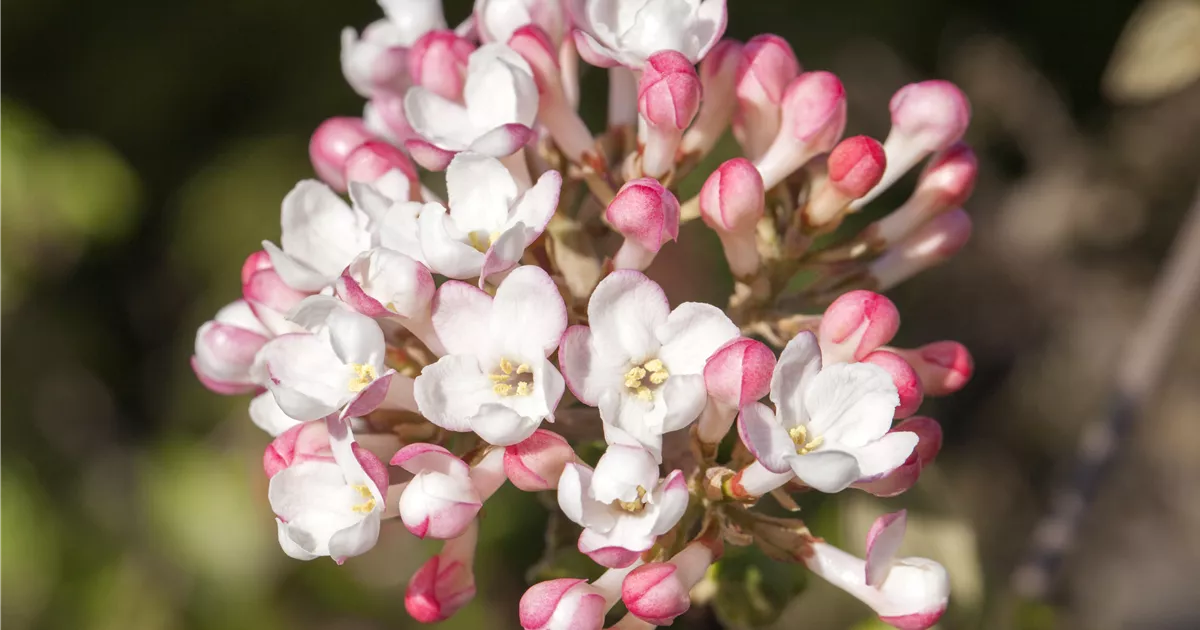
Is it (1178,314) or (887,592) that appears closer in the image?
(887,592)

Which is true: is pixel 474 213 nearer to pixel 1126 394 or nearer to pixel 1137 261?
pixel 1126 394

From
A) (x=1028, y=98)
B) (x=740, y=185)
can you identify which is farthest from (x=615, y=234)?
(x=1028, y=98)

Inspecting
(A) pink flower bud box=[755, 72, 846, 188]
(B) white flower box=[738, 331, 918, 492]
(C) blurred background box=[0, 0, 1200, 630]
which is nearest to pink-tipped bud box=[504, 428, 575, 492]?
(B) white flower box=[738, 331, 918, 492]

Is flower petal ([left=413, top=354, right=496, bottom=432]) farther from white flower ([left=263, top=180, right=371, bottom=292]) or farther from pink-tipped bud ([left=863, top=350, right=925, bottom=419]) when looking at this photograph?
pink-tipped bud ([left=863, top=350, right=925, bottom=419])

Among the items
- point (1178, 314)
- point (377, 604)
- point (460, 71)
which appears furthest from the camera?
point (377, 604)

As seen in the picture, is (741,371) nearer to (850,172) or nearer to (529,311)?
(529,311)
